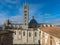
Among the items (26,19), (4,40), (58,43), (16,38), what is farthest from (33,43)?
(58,43)

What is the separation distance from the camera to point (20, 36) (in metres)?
67.3

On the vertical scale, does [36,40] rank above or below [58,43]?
below

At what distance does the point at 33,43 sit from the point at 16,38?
7584mm

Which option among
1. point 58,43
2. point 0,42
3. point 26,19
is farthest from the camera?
point 26,19

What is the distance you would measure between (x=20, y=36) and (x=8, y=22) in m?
20.0

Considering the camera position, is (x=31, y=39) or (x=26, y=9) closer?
(x=31, y=39)

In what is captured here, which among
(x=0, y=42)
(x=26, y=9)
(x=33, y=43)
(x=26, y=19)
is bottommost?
(x=33, y=43)

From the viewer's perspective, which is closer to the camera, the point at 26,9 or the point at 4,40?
the point at 4,40

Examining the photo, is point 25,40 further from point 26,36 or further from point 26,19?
point 26,19

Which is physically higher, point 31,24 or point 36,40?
point 31,24

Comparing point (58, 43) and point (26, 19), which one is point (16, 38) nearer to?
point (26, 19)

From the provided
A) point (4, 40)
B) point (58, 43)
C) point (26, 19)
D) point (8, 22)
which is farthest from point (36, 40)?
point (58, 43)

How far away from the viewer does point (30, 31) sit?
67312 mm

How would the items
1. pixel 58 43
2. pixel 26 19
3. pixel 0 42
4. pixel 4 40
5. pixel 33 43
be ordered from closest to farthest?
pixel 58 43 → pixel 0 42 → pixel 4 40 → pixel 33 43 → pixel 26 19
